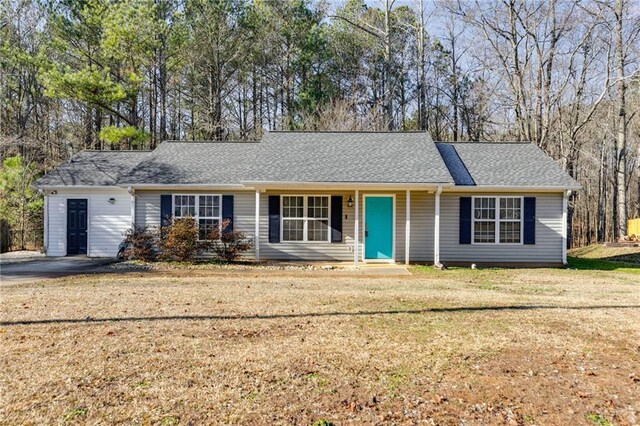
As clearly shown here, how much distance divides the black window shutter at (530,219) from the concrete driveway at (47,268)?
1208 cm

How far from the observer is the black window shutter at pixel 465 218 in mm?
13742

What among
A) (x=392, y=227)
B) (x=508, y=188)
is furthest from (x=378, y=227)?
(x=508, y=188)

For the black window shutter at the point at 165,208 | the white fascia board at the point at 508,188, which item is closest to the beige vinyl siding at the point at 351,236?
the white fascia board at the point at 508,188

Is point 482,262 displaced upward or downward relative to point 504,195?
downward

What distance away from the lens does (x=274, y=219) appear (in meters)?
14.0

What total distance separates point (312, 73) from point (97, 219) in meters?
15.1

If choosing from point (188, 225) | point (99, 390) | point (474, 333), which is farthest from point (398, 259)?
point (99, 390)

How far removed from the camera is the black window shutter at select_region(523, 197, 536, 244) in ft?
44.7

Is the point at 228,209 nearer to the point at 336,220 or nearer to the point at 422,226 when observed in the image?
the point at 336,220

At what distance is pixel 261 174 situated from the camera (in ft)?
43.6

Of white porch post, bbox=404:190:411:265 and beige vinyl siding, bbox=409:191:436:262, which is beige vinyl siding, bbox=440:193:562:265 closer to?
beige vinyl siding, bbox=409:191:436:262

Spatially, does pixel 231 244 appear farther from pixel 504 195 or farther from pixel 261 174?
pixel 504 195

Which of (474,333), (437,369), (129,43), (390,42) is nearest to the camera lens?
(437,369)

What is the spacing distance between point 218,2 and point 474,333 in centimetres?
2241
